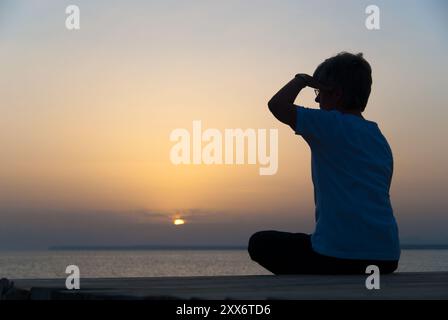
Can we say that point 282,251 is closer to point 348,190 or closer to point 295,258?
point 295,258

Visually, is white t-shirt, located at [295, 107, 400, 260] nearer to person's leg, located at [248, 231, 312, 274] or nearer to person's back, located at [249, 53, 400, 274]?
person's back, located at [249, 53, 400, 274]

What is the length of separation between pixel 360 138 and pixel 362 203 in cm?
47

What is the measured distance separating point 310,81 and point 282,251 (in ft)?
4.13

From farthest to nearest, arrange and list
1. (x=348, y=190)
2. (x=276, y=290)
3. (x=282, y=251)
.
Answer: (x=282, y=251) < (x=348, y=190) < (x=276, y=290)

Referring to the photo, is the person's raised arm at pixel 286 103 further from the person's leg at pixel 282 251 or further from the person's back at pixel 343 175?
the person's leg at pixel 282 251

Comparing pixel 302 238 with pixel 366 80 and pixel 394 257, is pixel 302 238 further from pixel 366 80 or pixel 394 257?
pixel 366 80

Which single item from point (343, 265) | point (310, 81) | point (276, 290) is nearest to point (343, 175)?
point (343, 265)

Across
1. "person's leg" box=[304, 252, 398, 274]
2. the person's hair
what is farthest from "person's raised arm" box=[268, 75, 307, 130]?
"person's leg" box=[304, 252, 398, 274]

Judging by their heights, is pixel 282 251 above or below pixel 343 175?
below

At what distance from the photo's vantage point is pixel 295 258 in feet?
19.2

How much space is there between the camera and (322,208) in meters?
5.66

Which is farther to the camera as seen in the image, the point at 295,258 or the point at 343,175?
the point at 295,258

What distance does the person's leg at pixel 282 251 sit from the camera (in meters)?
5.80
